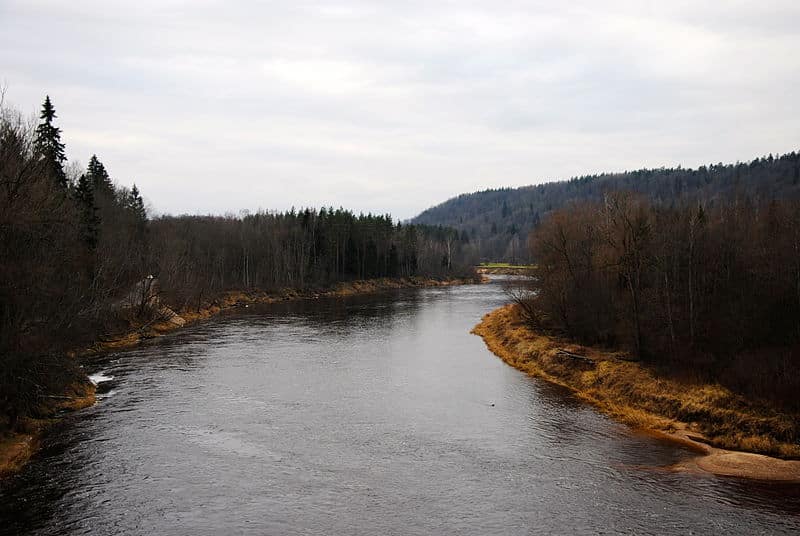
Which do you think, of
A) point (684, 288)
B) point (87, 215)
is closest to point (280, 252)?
point (87, 215)

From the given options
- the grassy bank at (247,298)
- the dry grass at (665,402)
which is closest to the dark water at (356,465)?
the dry grass at (665,402)

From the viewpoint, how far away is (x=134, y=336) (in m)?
47.3

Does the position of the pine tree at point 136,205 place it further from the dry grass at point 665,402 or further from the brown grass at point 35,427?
the dry grass at point 665,402

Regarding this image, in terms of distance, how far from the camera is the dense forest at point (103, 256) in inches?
880

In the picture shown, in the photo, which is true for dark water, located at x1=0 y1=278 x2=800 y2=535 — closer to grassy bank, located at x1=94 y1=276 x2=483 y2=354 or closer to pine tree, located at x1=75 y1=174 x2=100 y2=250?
grassy bank, located at x1=94 y1=276 x2=483 y2=354

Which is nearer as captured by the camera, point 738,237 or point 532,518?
point 532,518

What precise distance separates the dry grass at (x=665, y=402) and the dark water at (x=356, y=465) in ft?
5.69

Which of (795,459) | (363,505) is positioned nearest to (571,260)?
(795,459)

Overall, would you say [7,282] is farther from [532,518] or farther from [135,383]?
[532,518]

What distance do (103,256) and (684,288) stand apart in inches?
1757

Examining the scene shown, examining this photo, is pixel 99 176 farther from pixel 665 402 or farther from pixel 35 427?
pixel 665 402

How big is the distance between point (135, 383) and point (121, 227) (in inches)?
1502

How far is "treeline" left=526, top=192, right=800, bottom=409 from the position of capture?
92.8 feet

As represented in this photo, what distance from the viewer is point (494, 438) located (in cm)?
2431
